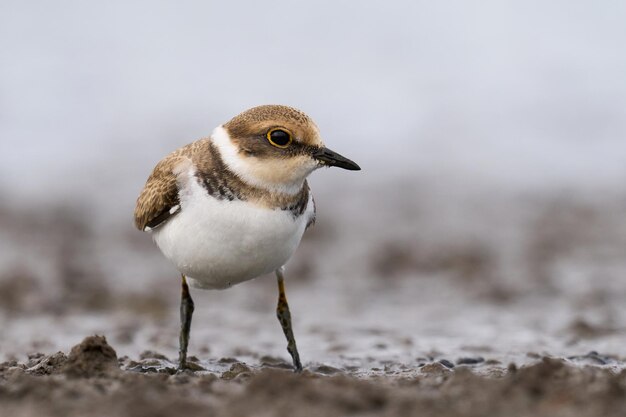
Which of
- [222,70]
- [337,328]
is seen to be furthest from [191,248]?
[222,70]

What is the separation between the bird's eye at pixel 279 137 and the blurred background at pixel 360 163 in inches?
83.6

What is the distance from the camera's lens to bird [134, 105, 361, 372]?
6.58 meters

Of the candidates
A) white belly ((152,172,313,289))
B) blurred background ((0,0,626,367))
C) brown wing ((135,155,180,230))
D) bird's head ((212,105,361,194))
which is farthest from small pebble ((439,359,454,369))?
brown wing ((135,155,180,230))

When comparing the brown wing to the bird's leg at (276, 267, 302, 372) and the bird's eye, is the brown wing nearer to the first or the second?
the bird's eye

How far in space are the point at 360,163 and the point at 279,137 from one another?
12522 mm

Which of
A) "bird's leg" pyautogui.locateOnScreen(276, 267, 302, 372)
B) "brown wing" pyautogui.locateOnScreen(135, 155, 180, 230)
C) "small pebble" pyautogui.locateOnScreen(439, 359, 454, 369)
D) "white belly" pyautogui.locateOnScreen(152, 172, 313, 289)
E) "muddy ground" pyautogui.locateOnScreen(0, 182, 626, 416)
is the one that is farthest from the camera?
"small pebble" pyautogui.locateOnScreen(439, 359, 454, 369)

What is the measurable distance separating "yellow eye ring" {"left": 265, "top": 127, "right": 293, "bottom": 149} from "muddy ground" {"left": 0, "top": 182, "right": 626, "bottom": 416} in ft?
4.96

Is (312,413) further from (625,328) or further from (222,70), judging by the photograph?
(222,70)

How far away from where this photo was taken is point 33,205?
1600cm

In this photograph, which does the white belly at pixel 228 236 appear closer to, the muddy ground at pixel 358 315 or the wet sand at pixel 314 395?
the muddy ground at pixel 358 315

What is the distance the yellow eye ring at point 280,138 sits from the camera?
6.70 m

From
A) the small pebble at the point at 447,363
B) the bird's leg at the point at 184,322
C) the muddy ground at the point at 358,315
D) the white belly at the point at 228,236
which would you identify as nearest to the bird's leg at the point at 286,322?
the muddy ground at the point at 358,315

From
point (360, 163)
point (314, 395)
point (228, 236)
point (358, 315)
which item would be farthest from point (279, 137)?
point (360, 163)

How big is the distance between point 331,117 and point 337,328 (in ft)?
44.8
